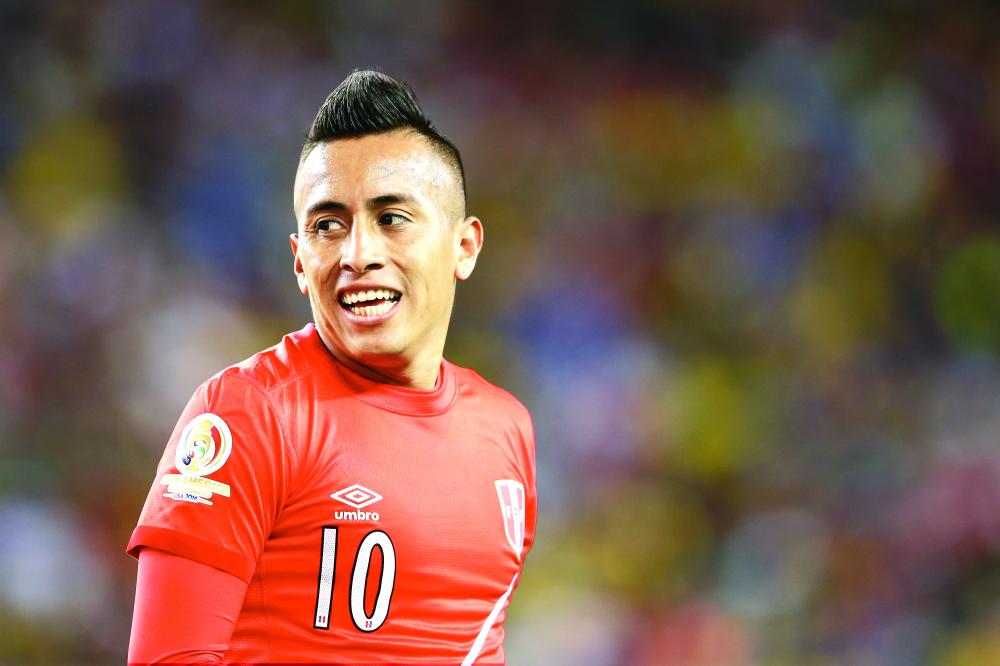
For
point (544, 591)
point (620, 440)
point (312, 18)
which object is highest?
point (312, 18)

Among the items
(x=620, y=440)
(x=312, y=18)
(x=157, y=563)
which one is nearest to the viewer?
(x=157, y=563)

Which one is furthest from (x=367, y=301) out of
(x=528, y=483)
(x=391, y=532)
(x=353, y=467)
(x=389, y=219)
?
(x=528, y=483)

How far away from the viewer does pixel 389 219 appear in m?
1.94

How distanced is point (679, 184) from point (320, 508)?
385cm

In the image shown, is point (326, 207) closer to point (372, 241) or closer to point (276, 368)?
point (372, 241)

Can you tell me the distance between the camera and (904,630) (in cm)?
462

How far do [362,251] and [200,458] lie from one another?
445 millimetres

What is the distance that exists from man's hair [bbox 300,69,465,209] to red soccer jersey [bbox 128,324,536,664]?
38 centimetres

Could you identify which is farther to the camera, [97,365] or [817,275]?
[817,275]

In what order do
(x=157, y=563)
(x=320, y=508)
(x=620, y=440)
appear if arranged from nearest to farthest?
(x=157, y=563) → (x=320, y=508) → (x=620, y=440)

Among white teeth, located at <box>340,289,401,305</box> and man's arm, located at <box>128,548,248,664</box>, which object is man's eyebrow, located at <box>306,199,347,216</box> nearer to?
white teeth, located at <box>340,289,401,305</box>

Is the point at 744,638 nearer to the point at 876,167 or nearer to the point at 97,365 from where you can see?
the point at 876,167

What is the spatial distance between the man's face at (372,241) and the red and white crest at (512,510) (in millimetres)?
309

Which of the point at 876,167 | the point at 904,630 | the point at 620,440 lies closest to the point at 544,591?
the point at 620,440
